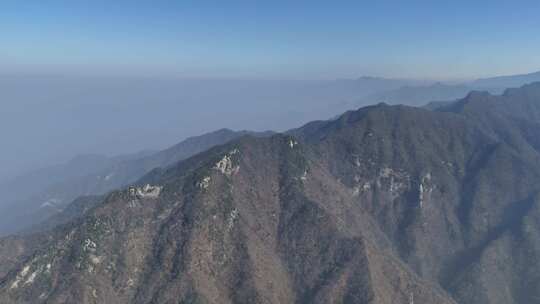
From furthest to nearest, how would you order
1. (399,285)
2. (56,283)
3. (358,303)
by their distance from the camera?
(399,285), (358,303), (56,283)

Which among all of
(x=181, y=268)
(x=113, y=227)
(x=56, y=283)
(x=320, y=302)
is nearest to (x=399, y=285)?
(x=320, y=302)

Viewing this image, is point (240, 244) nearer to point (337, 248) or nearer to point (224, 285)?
point (224, 285)

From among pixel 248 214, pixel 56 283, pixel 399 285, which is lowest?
pixel 399 285

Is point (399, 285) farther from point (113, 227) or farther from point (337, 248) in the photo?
point (113, 227)

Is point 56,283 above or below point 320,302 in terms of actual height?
above

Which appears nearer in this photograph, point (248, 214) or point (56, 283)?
point (56, 283)

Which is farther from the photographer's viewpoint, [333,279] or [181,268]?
[333,279]

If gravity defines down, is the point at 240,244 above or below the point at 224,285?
above

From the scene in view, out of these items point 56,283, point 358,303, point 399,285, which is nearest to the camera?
point 56,283

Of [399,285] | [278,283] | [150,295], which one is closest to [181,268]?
[150,295]
